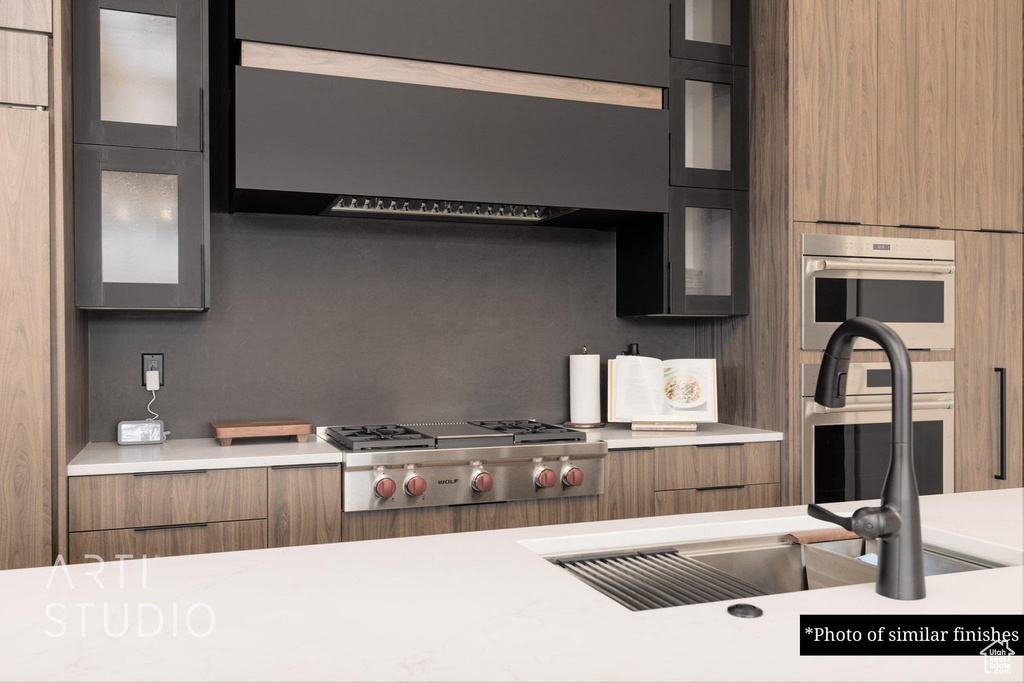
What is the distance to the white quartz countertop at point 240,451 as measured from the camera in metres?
2.47

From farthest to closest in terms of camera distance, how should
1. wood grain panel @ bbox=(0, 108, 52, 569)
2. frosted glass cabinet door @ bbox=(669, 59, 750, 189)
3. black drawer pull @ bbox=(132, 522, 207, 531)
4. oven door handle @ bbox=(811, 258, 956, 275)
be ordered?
frosted glass cabinet door @ bbox=(669, 59, 750, 189), oven door handle @ bbox=(811, 258, 956, 275), black drawer pull @ bbox=(132, 522, 207, 531), wood grain panel @ bbox=(0, 108, 52, 569)

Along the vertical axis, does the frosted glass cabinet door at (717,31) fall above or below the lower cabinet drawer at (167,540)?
above

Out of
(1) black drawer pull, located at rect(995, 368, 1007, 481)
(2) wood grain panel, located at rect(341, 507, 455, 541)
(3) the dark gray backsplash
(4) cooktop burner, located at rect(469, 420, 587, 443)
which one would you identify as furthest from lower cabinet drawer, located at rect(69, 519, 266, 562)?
(1) black drawer pull, located at rect(995, 368, 1007, 481)

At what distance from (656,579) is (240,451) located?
1.76m

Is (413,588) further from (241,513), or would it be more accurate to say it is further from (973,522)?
(241,513)

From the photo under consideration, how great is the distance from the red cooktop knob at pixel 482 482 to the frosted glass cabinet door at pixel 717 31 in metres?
1.87

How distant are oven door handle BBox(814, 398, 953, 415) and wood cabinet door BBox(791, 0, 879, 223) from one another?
0.74 m

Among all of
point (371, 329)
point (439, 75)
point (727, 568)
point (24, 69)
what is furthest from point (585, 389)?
point (24, 69)

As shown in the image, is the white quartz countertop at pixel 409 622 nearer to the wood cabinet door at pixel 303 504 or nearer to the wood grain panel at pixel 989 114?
the wood cabinet door at pixel 303 504

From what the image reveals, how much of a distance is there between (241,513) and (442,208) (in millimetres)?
1356

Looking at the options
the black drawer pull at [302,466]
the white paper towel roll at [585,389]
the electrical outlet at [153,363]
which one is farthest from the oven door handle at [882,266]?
the electrical outlet at [153,363]

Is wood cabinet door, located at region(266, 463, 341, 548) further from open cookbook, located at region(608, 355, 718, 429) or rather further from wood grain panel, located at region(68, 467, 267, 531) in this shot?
open cookbook, located at region(608, 355, 718, 429)

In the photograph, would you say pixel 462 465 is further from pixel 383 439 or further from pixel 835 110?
pixel 835 110

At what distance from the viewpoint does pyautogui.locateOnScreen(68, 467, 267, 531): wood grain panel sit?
2.41 metres
